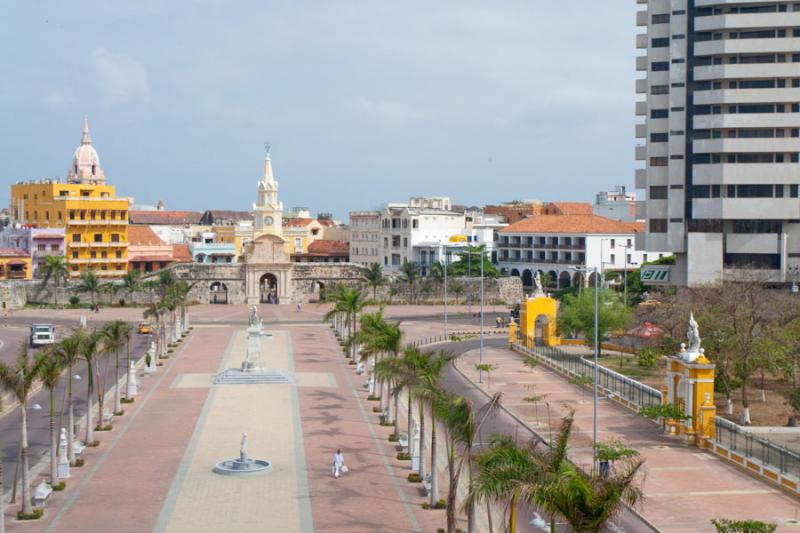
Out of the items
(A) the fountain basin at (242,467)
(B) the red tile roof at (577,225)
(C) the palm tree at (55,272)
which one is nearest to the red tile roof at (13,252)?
(C) the palm tree at (55,272)

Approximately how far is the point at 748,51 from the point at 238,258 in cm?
7216

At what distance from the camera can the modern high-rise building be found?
77125 mm

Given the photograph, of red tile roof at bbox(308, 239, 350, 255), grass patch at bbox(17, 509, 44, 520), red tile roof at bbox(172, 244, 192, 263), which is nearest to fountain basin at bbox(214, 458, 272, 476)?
grass patch at bbox(17, 509, 44, 520)

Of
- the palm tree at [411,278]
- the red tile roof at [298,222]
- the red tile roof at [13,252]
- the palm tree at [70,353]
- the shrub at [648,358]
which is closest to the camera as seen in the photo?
the palm tree at [70,353]

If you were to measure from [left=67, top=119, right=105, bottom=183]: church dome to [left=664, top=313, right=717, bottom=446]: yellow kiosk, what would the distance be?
105 m

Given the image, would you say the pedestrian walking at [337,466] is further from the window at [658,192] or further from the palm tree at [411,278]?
the palm tree at [411,278]

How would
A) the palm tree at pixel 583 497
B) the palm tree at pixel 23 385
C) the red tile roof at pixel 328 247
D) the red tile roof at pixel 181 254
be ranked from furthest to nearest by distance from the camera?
the red tile roof at pixel 328 247 → the red tile roof at pixel 181 254 → the palm tree at pixel 23 385 → the palm tree at pixel 583 497

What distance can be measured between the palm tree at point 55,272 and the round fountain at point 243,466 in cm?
Result: 6886

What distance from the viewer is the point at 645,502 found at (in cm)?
3027

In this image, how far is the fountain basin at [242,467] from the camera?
3334 centimetres

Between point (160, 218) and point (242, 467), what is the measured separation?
452 feet

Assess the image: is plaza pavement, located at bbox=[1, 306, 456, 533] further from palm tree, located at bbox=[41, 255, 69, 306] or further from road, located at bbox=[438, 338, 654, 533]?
palm tree, located at bbox=[41, 255, 69, 306]

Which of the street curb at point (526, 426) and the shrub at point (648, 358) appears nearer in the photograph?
the street curb at point (526, 426)

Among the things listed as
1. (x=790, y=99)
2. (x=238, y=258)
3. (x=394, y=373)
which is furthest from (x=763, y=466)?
(x=238, y=258)
